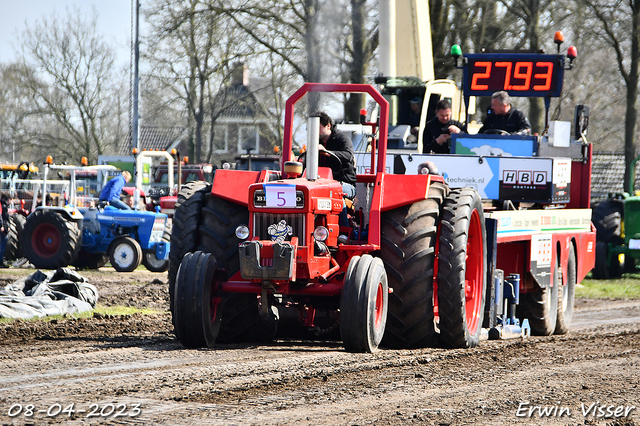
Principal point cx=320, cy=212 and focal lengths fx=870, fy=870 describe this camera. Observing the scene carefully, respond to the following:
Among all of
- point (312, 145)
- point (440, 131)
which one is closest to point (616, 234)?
point (440, 131)

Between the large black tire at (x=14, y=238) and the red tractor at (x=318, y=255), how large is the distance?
1123 cm

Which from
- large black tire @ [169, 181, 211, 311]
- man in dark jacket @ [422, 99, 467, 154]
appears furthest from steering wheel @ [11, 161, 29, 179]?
large black tire @ [169, 181, 211, 311]

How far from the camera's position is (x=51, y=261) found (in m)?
16.2

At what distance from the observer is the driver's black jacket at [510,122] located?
416 inches

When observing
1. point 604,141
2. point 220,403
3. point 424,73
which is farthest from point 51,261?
point 604,141

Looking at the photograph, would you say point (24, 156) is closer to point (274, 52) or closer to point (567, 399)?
point (274, 52)

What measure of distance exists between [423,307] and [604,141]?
133 feet

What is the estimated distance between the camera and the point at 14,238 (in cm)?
1741

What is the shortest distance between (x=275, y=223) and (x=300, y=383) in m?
1.50

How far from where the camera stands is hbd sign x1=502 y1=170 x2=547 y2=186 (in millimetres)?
9156

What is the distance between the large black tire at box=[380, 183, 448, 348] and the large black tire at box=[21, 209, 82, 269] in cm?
1065

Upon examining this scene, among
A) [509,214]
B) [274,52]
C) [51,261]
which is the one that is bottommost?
[51,261]

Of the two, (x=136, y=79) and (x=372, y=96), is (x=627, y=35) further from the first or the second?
(x=372, y=96)

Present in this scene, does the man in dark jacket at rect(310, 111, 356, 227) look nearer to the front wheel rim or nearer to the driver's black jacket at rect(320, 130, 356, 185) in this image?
the driver's black jacket at rect(320, 130, 356, 185)
